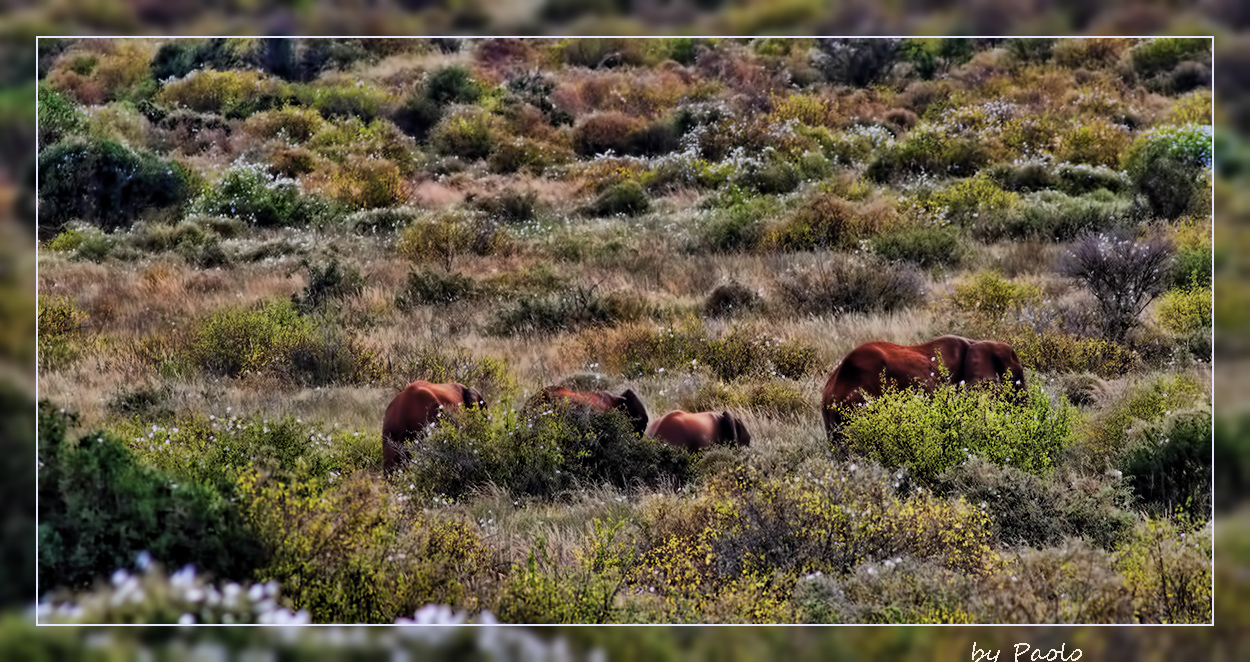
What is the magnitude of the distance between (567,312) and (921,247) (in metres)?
3.80

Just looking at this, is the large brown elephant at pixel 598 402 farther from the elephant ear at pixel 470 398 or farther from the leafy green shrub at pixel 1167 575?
the leafy green shrub at pixel 1167 575

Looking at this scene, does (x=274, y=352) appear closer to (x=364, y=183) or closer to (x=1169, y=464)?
(x=364, y=183)

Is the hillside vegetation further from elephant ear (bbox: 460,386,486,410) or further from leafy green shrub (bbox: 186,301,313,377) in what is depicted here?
elephant ear (bbox: 460,386,486,410)

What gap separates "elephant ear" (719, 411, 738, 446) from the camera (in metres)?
6.71

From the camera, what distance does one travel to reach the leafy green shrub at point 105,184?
10.2m

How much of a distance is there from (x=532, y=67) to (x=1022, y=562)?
7.07 m

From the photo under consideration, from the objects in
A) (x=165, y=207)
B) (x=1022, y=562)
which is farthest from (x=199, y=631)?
(x=165, y=207)

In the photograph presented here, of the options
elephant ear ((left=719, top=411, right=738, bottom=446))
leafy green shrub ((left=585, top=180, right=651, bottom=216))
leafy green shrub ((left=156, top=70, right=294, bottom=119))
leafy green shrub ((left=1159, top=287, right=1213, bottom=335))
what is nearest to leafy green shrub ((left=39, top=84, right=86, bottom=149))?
leafy green shrub ((left=156, top=70, right=294, bottom=119))

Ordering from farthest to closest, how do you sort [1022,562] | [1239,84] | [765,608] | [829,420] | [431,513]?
[829,420] → [431,513] → [1022,562] → [765,608] → [1239,84]

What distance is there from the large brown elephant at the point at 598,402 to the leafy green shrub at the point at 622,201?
22.8ft

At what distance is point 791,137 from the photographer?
14180 millimetres

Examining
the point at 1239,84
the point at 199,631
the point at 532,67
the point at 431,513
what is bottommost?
the point at 431,513

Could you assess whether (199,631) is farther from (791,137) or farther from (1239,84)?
(791,137)

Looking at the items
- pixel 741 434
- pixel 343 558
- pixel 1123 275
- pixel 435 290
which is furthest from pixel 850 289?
pixel 343 558
